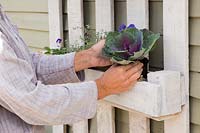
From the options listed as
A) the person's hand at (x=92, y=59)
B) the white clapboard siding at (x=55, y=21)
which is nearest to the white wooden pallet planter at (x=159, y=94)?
the person's hand at (x=92, y=59)

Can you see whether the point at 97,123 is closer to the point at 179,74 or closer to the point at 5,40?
the point at 179,74

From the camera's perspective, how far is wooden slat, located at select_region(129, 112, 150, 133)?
6.38 ft

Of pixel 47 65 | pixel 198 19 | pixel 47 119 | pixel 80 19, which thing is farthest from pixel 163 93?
pixel 80 19

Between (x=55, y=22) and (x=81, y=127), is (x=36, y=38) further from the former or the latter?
(x=81, y=127)

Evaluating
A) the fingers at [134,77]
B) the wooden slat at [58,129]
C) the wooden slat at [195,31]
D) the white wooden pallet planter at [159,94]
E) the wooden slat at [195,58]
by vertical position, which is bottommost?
the wooden slat at [58,129]

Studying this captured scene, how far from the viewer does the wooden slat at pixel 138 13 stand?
186 centimetres

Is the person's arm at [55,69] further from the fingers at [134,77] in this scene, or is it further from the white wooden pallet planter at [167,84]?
the fingers at [134,77]

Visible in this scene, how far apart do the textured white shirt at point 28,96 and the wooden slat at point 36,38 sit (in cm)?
113

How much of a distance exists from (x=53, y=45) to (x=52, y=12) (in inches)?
7.2

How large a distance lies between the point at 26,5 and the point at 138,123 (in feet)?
4.28

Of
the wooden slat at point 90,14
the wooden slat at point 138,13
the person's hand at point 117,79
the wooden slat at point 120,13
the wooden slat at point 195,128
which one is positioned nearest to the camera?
the person's hand at point 117,79

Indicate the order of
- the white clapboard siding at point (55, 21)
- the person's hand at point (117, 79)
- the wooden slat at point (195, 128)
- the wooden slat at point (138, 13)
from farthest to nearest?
1. the white clapboard siding at point (55, 21)
2. the wooden slat at point (138, 13)
3. the wooden slat at point (195, 128)
4. the person's hand at point (117, 79)

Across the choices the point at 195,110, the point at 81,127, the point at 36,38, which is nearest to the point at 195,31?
the point at 195,110

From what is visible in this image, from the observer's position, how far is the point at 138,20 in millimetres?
1911
